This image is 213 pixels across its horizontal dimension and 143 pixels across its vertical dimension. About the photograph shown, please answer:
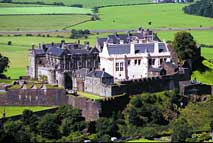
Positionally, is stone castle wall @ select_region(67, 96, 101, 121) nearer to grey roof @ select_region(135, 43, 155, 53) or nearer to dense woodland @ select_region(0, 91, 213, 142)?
dense woodland @ select_region(0, 91, 213, 142)

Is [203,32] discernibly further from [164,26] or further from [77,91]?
[77,91]

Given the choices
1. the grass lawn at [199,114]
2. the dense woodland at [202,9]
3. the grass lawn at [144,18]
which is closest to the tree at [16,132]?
the grass lawn at [199,114]

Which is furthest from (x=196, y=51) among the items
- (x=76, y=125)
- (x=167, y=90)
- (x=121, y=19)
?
(x=121, y=19)

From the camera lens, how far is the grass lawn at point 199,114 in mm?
68769

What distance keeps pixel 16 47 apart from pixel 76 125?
147ft

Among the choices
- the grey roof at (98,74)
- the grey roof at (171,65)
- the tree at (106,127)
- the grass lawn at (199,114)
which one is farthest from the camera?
the grey roof at (171,65)

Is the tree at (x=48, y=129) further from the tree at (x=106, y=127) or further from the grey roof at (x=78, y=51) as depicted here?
the grey roof at (x=78, y=51)

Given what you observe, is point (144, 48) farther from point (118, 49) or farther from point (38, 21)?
point (38, 21)

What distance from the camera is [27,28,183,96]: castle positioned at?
74.7 m

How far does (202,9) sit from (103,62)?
69.1 metres

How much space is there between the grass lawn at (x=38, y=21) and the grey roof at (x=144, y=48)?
54594 millimetres

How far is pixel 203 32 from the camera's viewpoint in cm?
12138

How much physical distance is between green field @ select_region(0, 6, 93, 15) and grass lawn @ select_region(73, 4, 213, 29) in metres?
4.33

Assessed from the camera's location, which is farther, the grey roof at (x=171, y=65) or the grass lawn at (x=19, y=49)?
the grass lawn at (x=19, y=49)
